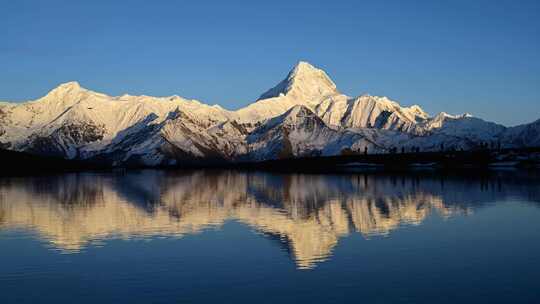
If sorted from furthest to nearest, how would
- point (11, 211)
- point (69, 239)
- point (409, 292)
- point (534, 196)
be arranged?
point (534, 196) < point (11, 211) < point (69, 239) < point (409, 292)

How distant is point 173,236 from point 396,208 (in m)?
36.8

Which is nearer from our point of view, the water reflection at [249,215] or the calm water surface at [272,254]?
the calm water surface at [272,254]

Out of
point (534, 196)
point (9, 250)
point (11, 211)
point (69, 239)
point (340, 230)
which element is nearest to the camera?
point (9, 250)

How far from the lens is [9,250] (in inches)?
2213

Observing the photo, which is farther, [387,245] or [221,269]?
[387,245]

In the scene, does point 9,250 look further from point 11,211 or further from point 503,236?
point 503,236

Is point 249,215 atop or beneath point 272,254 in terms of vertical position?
atop

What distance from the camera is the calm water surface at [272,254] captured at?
130ft

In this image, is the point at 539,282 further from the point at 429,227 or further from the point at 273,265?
the point at 429,227

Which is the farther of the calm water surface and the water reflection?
the water reflection

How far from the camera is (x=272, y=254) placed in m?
52.8

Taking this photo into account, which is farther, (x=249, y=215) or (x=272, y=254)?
(x=249, y=215)

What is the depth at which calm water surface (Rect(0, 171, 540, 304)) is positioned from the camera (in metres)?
39.7

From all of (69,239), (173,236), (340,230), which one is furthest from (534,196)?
(69,239)
